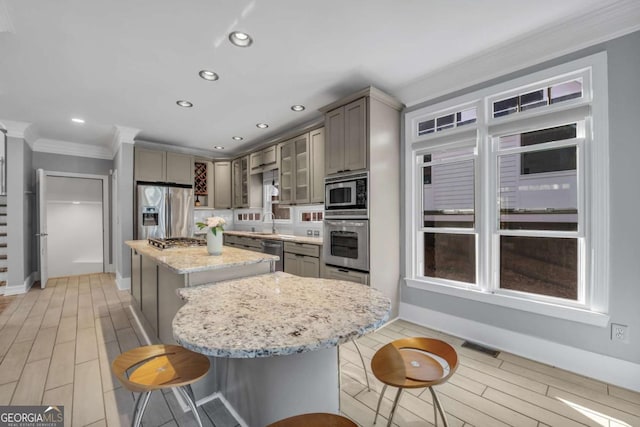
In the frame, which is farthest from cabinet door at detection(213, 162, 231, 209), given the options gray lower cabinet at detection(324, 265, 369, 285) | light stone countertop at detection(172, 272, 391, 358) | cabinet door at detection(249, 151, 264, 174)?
light stone countertop at detection(172, 272, 391, 358)

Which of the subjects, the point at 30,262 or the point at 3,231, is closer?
the point at 3,231

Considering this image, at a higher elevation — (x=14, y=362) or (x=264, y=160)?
(x=264, y=160)

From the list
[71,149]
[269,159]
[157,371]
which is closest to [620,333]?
[157,371]

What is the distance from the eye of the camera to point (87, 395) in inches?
74.3

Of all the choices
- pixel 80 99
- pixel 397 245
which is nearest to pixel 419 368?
pixel 397 245

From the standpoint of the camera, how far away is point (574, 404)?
1.79 meters

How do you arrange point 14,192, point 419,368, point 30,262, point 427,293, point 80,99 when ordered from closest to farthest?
point 419,368, point 427,293, point 80,99, point 14,192, point 30,262

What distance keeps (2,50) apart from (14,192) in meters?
3.07

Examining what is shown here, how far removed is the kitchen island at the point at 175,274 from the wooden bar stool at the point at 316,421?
114cm

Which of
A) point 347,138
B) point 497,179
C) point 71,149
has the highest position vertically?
point 71,149

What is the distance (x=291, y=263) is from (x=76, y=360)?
7.48ft

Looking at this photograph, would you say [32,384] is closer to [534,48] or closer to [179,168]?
[179,168]

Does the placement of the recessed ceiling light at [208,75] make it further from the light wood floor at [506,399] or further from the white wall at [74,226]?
the white wall at [74,226]

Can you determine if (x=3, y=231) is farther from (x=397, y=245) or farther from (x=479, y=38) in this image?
(x=479, y=38)
